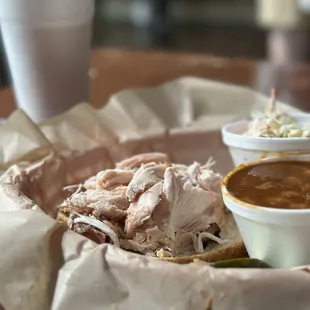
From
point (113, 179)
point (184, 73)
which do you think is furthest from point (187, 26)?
point (113, 179)

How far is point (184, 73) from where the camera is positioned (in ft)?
5.93

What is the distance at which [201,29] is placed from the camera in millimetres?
5219

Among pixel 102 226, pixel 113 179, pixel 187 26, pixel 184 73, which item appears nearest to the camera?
pixel 102 226

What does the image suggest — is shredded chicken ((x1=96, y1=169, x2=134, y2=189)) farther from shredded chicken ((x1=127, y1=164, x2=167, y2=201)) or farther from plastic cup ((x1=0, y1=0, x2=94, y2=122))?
plastic cup ((x1=0, y1=0, x2=94, y2=122))

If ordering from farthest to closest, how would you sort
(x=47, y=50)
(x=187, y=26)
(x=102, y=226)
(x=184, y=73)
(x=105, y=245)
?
(x=187, y=26) → (x=184, y=73) → (x=47, y=50) → (x=102, y=226) → (x=105, y=245)

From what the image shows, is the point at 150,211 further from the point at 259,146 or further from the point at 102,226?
the point at 259,146

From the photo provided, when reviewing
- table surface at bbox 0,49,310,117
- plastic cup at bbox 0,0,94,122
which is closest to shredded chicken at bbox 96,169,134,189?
plastic cup at bbox 0,0,94,122

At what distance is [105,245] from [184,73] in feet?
3.80

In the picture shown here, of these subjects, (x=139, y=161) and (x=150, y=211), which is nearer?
(x=150, y=211)

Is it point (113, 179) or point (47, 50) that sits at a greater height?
point (47, 50)

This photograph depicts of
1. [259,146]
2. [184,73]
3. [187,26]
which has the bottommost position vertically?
[187,26]

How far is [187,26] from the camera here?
531cm

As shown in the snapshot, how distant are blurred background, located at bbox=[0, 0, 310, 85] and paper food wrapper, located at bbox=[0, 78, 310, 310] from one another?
2486 millimetres

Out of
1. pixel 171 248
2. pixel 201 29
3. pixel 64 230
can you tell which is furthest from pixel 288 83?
pixel 201 29
